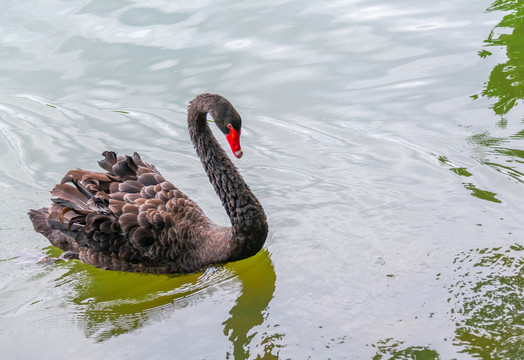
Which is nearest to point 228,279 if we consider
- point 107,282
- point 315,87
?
point 107,282

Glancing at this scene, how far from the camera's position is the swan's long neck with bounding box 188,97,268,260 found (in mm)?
4695

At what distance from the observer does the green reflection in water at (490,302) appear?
3.77 m

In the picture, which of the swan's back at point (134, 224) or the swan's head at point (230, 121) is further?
the swan's back at point (134, 224)

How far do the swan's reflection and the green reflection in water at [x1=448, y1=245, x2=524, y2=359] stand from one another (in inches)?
43.6

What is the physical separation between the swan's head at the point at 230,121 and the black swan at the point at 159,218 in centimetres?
4

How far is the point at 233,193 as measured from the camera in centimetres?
477

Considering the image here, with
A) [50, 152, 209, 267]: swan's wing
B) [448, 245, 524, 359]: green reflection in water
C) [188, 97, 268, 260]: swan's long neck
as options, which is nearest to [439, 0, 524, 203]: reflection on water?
[448, 245, 524, 359]: green reflection in water

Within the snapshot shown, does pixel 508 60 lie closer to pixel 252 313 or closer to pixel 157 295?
pixel 252 313

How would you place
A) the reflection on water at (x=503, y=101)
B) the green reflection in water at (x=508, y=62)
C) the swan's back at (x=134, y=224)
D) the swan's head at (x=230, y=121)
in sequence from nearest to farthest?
the swan's head at (x=230, y=121) < the swan's back at (x=134, y=224) < the reflection on water at (x=503, y=101) < the green reflection in water at (x=508, y=62)

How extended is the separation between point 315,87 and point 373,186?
5.91ft

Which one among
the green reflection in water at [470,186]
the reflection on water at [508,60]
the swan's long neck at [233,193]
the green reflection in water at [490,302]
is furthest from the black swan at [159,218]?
the reflection on water at [508,60]

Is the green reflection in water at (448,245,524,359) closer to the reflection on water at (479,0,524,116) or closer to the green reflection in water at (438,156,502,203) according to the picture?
the green reflection in water at (438,156,502,203)

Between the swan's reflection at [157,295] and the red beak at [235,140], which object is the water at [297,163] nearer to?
the swan's reflection at [157,295]

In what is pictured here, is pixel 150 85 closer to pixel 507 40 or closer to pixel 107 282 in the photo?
pixel 107 282
